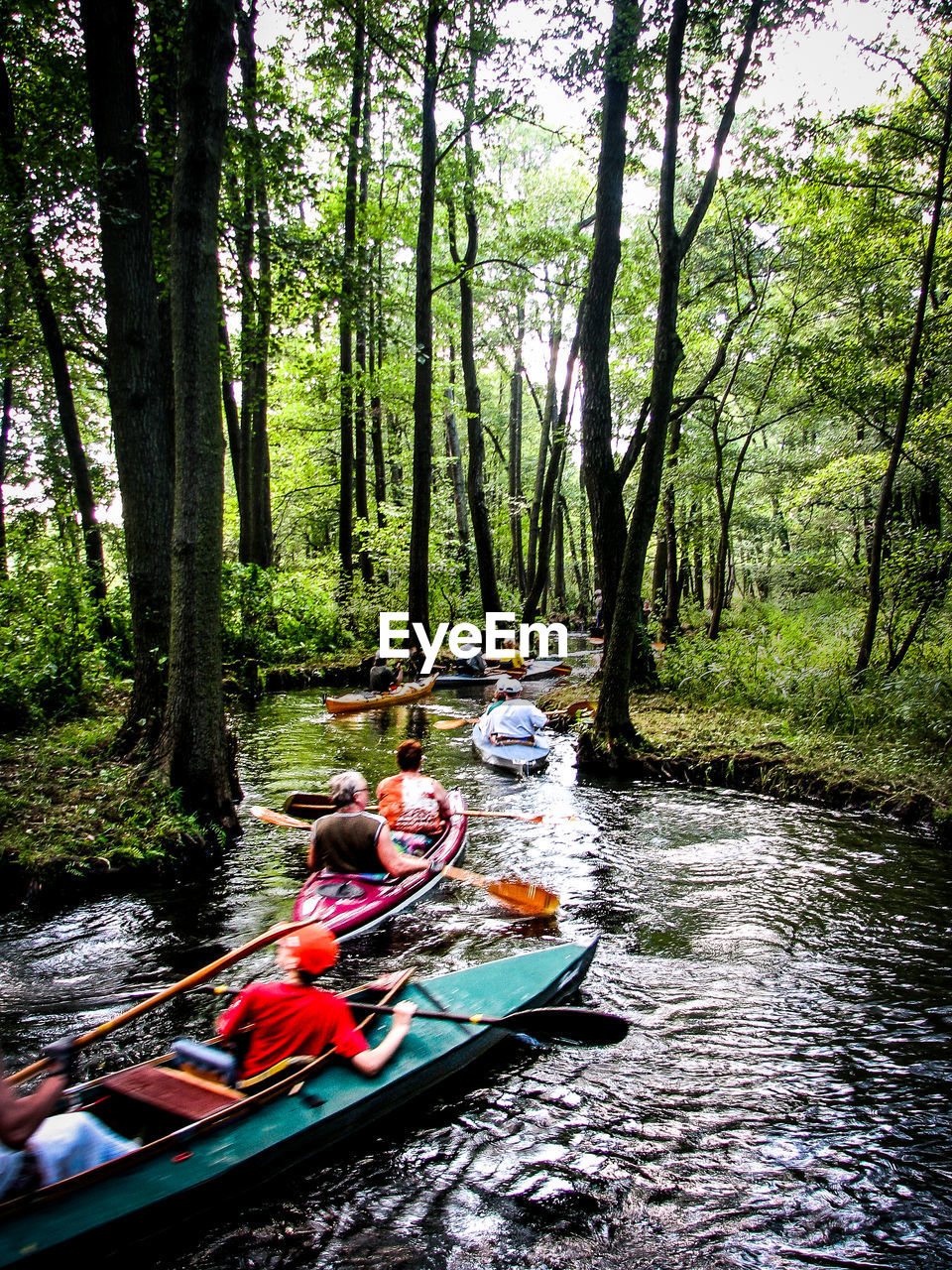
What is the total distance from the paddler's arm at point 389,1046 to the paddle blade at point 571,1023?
565 millimetres

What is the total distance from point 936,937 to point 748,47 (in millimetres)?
10963

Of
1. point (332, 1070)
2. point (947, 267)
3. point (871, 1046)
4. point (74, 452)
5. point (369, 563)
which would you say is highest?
point (947, 267)

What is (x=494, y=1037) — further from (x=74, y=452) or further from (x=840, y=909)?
(x=74, y=452)

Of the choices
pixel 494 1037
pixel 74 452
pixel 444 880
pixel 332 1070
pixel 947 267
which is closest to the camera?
pixel 332 1070

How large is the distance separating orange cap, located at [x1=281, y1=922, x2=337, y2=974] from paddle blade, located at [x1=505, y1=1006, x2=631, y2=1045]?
1213 mm

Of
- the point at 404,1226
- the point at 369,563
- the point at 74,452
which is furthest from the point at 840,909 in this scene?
the point at 369,563

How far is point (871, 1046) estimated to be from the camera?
4.19m

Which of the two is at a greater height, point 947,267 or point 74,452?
point 947,267

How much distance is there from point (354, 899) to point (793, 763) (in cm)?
607

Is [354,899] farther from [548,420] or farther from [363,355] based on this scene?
[548,420]

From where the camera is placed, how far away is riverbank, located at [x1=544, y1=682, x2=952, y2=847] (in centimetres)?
777

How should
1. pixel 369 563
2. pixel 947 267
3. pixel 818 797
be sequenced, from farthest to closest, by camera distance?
1. pixel 369 563
2. pixel 947 267
3. pixel 818 797

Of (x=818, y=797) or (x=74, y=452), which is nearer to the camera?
(x=818, y=797)

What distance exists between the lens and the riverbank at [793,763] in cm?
777
